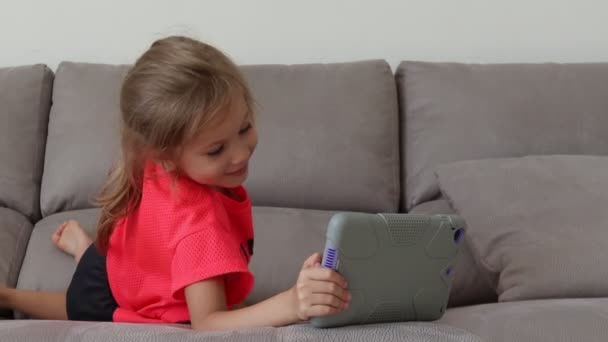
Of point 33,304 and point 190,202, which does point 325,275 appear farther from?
point 33,304

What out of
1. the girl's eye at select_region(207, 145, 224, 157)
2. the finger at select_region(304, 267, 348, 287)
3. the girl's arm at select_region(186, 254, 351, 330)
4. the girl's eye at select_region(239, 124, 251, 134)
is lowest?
the girl's arm at select_region(186, 254, 351, 330)

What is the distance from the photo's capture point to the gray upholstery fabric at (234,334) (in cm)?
117

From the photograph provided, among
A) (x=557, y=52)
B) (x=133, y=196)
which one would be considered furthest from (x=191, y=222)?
(x=557, y=52)

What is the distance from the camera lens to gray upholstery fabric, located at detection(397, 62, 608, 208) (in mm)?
2037

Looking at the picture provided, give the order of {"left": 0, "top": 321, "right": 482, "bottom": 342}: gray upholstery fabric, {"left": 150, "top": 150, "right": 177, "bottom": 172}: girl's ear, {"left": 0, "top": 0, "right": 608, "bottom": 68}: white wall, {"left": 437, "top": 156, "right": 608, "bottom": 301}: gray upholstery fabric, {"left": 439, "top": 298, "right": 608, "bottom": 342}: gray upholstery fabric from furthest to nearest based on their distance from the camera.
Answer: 1. {"left": 0, "top": 0, "right": 608, "bottom": 68}: white wall
2. {"left": 437, "top": 156, "right": 608, "bottom": 301}: gray upholstery fabric
3. {"left": 150, "top": 150, "right": 177, "bottom": 172}: girl's ear
4. {"left": 439, "top": 298, "right": 608, "bottom": 342}: gray upholstery fabric
5. {"left": 0, "top": 321, "right": 482, "bottom": 342}: gray upholstery fabric

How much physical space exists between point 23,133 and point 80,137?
0.51 feet

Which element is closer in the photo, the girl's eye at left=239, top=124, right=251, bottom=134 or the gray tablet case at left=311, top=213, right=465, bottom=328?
the gray tablet case at left=311, top=213, right=465, bottom=328

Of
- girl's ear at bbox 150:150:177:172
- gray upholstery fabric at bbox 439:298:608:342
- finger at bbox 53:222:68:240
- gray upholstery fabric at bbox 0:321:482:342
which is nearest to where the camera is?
gray upholstery fabric at bbox 0:321:482:342

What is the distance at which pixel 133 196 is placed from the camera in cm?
150

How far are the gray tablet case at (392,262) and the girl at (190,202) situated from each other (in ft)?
0.10

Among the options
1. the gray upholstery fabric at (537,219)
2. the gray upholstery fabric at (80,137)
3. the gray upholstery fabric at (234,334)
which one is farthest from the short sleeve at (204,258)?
the gray upholstery fabric at (80,137)

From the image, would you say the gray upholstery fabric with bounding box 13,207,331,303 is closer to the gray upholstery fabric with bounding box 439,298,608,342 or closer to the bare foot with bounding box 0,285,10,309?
the bare foot with bounding box 0,285,10,309

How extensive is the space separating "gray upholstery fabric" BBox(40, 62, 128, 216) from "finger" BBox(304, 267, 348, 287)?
0.92 m

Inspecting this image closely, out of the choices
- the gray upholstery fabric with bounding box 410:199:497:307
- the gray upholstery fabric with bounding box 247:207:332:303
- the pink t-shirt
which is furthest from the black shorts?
the gray upholstery fabric with bounding box 410:199:497:307
